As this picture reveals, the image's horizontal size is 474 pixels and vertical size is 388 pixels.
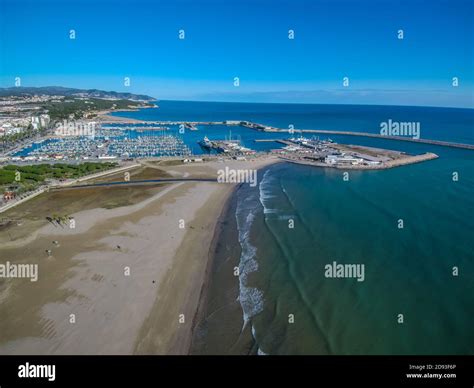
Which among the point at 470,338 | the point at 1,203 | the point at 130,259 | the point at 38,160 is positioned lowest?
the point at 470,338

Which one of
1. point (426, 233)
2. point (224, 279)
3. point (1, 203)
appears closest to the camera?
point (224, 279)

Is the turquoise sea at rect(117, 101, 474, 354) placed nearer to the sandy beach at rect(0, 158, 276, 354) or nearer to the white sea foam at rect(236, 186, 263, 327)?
the white sea foam at rect(236, 186, 263, 327)

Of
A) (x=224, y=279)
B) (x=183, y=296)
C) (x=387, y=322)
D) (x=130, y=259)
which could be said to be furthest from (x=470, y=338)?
(x=130, y=259)

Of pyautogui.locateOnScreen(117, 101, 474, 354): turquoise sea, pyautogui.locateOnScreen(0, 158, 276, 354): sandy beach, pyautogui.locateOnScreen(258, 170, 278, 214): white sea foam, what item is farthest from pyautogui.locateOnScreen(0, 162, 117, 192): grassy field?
pyautogui.locateOnScreen(117, 101, 474, 354): turquoise sea

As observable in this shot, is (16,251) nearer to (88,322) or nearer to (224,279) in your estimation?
(88,322)

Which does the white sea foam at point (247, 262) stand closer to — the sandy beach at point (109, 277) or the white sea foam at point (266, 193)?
the white sea foam at point (266, 193)

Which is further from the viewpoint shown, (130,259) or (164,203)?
(164,203)

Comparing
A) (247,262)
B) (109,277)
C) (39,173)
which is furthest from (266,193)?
(39,173)
